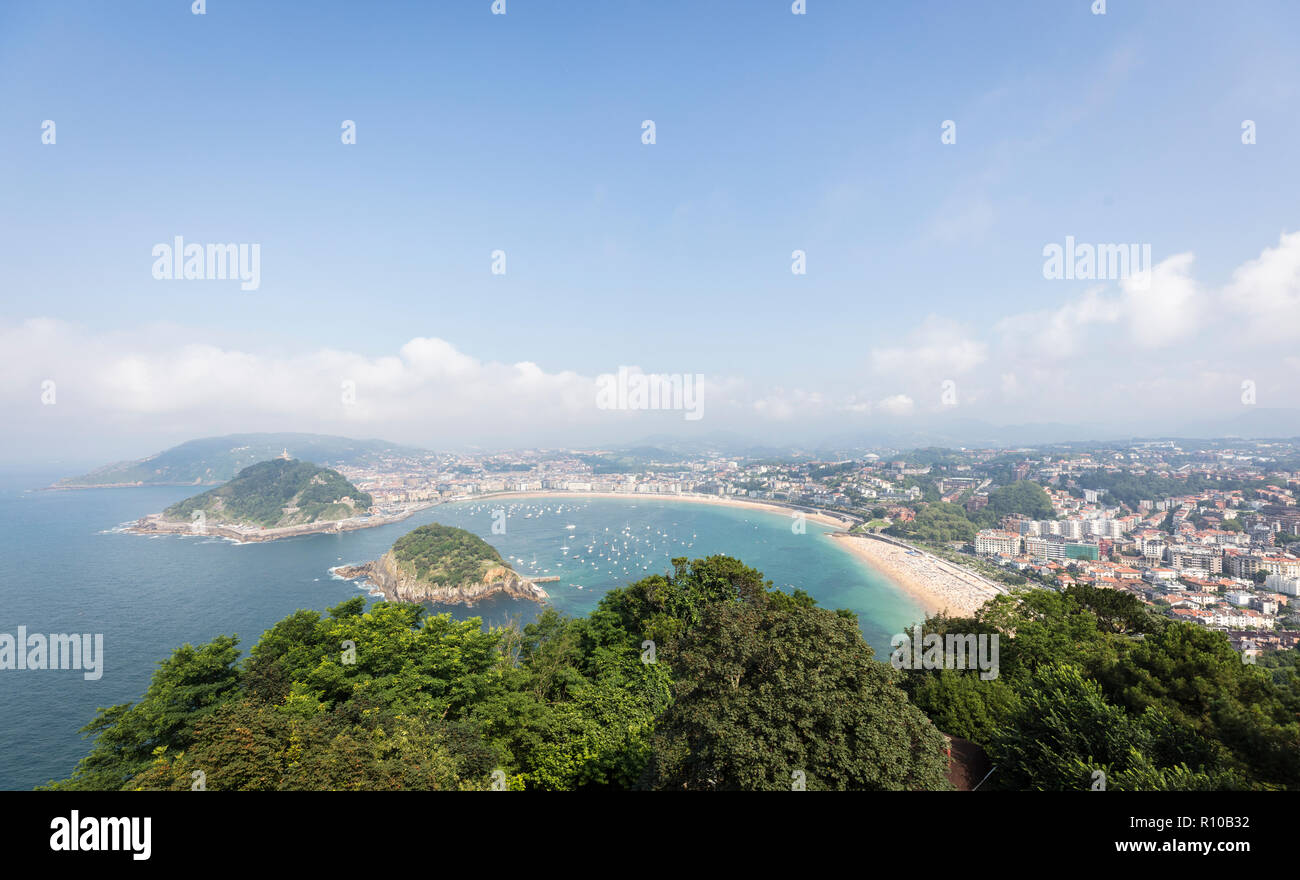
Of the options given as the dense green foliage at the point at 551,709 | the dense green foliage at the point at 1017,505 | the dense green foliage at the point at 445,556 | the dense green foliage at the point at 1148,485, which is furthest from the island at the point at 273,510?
the dense green foliage at the point at 1148,485

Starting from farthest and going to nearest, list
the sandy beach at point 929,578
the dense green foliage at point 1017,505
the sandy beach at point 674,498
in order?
the sandy beach at point 674,498 → the dense green foliage at point 1017,505 → the sandy beach at point 929,578

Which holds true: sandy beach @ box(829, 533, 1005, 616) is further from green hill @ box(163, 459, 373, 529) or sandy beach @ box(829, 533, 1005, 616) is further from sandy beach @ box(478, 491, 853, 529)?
green hill @ box(163, 459, 373, 529)

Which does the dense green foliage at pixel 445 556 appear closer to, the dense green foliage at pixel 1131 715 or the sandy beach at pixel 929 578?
the sandy beach at pixel 929 578

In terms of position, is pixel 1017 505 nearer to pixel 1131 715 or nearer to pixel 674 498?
pixel 674 498

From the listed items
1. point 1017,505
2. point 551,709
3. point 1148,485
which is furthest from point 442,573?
point 1148,485

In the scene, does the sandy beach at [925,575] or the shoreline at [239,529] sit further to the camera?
the shoreline at [239,529]
